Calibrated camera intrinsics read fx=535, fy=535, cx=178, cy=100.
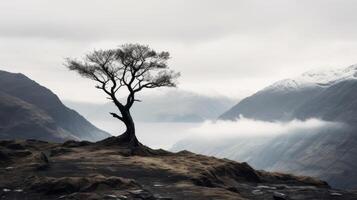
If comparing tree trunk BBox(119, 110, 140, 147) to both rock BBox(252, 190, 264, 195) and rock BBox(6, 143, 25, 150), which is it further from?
rock BBox(252, 190, 264, 195)

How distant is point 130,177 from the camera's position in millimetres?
75500

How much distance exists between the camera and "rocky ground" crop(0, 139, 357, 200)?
61.7 metres

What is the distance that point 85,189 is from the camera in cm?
6134

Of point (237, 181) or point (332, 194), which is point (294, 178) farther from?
point (332, 194)

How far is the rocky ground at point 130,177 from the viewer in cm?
6166

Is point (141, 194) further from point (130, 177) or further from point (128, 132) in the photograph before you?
point (128, 132)

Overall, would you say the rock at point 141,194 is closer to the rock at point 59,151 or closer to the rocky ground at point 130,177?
the rocky ground at point 130,177

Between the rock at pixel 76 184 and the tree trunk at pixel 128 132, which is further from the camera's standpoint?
the tree trunk at pixel 128 132

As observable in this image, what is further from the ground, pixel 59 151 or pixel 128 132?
pixel 128 132

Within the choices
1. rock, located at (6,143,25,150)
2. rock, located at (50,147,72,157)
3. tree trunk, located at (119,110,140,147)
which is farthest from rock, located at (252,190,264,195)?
rock, located at (6,143,25,150)

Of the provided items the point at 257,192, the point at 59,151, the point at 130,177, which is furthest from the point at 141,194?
the point at 59,151

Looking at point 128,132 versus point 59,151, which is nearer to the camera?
point 59,151

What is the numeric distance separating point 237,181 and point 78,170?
1011 inches

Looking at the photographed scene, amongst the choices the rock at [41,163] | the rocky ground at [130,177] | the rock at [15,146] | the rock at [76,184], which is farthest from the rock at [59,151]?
the rock at [76,184]
